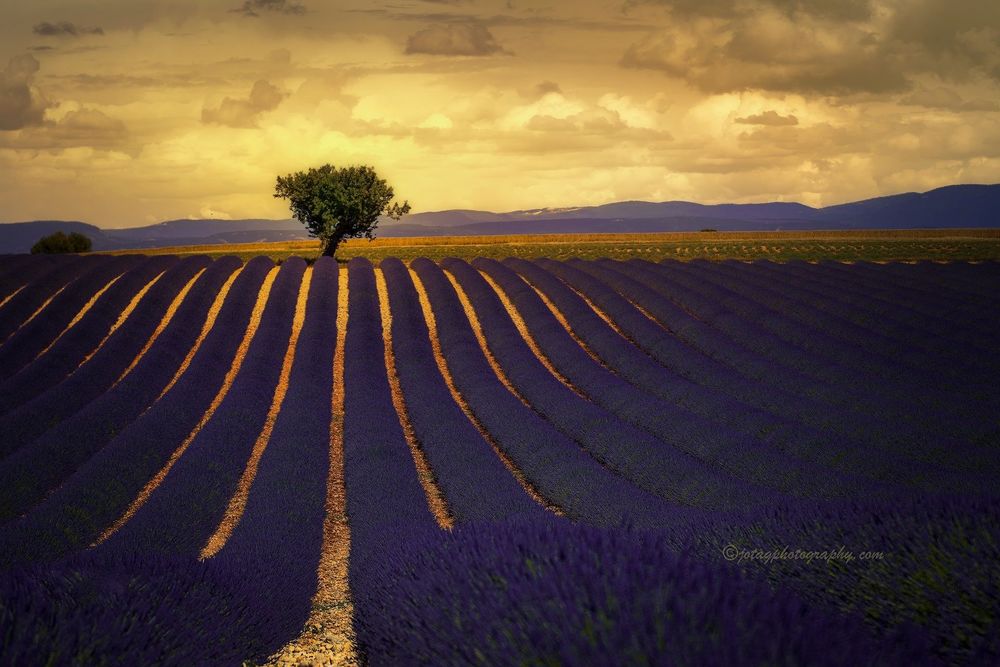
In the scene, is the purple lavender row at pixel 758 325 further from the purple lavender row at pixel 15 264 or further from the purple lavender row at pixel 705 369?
the purple lavender row at pixel 15 264

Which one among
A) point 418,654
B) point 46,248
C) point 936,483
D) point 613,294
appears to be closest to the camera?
point 418,654

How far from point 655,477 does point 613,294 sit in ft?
46.0

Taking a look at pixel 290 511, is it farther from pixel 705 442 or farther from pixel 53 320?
pixel 53 320

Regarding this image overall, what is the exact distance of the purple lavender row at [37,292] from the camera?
20.4 m

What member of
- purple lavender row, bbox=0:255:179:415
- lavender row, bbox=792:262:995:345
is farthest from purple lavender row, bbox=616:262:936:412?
purple lavender row, bbox=0:255:179:415

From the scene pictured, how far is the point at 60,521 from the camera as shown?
878cm

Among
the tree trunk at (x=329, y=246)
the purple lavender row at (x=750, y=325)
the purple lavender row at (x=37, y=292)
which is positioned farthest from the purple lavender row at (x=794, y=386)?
the tree trunk at (x=329, y=246)

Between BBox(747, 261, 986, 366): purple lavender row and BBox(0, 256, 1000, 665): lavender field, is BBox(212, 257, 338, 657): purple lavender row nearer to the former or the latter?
BBox(0, 256, 1000, 665): lavender field

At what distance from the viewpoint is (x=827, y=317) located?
20359mm

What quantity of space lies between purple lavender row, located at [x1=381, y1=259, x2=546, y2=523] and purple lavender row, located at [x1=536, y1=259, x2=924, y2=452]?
16.2ft

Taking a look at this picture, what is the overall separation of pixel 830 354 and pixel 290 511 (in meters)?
12.5

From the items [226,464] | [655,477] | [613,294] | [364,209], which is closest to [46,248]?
[364,209]

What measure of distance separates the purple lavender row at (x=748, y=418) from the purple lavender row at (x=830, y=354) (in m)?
1.66

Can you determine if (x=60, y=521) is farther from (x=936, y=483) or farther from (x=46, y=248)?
(x=46, y=248)
